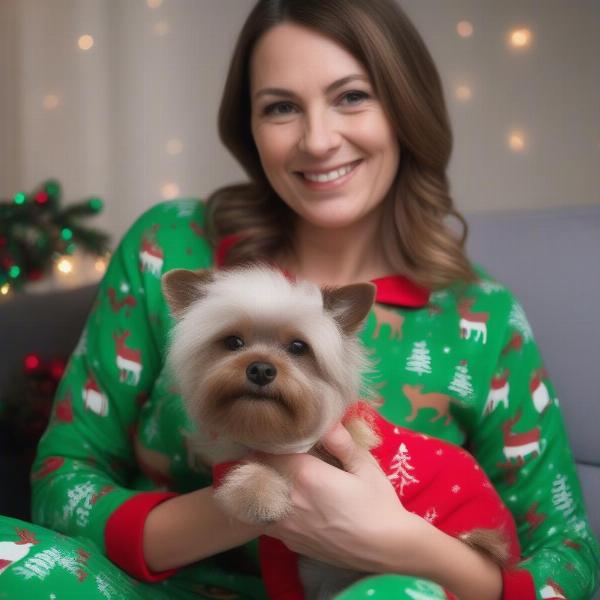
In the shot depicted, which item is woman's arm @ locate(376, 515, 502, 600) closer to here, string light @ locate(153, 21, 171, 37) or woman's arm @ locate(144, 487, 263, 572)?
woman's arm @ locate(144, 487, 263, 572)

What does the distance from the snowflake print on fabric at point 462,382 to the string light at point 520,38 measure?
72.8 inches

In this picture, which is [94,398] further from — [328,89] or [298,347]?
[328,89]

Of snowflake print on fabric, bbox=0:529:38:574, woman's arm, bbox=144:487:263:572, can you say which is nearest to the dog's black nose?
woman's arm, bbox=144:487:263:572

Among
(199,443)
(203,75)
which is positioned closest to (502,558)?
(199,443)

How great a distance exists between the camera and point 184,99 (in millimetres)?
3766

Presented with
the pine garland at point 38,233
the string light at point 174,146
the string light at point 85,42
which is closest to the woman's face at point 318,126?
the pine garland at point 38,233

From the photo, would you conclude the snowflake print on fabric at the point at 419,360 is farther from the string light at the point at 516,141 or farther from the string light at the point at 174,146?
the string light at the point at 174,146

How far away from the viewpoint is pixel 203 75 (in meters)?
3.72

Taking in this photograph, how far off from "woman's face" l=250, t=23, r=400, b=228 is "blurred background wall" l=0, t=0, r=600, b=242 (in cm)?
160

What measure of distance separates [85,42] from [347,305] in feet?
9.37

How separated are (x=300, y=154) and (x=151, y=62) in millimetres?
2299

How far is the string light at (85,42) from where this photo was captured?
12.5 feet

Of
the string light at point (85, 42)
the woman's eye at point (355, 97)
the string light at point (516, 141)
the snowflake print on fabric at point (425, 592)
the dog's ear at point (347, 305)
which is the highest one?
the string light at point (85, 42)

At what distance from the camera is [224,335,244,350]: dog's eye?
1351 mm
